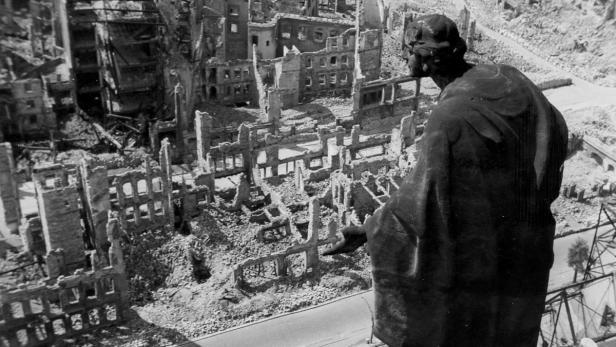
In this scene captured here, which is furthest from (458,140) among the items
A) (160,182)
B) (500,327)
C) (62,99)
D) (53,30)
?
(53,30)

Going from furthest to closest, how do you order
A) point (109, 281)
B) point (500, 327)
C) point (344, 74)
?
point (344, 74) < point (109, 281) < point (500, 327)

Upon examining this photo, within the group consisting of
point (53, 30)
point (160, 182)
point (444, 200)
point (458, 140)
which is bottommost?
point (160, 182)

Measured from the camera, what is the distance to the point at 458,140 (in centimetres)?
877

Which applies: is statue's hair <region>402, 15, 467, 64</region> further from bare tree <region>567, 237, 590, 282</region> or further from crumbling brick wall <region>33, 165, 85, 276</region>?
bare tree <region>567, 237, 590, 282</region>

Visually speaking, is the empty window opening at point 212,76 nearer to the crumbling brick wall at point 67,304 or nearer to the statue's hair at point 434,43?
the crumbling brick wall at point 67,304

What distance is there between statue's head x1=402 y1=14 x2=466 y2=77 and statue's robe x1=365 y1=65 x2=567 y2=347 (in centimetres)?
31

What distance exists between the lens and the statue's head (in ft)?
30.1

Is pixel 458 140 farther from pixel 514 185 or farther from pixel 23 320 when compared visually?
pixel 23 320

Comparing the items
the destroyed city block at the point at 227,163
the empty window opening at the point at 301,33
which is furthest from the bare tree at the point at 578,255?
the empty window opening at the point at 301,33

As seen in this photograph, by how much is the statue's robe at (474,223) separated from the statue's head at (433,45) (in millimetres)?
313

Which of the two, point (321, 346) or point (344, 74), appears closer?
point (321, 346)

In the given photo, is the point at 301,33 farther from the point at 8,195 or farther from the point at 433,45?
the point at 433,45

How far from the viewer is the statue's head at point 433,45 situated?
362 inches

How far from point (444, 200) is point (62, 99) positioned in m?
47.5
